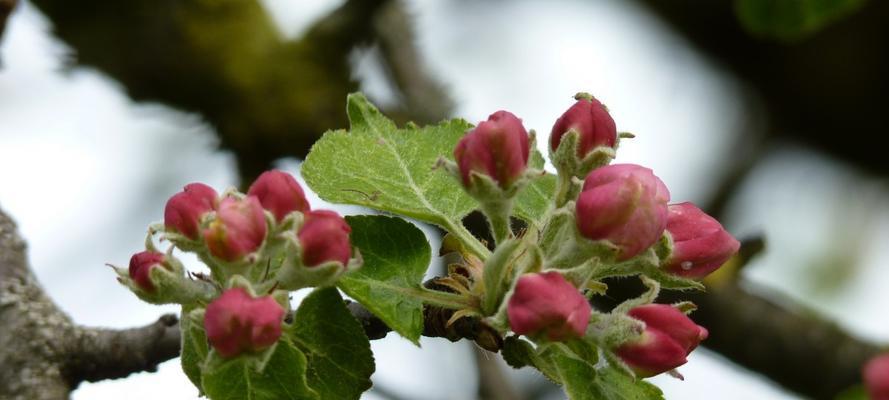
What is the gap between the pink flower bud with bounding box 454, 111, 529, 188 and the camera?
3.72ft

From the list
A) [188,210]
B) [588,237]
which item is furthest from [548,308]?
[188,210]

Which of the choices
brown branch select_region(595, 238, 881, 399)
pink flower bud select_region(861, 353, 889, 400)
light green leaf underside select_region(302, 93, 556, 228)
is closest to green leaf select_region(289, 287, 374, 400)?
light green leaf underside select_region(302, 93, 556, 228)

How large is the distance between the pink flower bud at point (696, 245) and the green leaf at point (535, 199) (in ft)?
0.64

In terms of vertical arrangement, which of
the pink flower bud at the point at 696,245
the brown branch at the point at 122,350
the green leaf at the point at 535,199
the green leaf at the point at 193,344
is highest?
the green leaf at the point at 535,199

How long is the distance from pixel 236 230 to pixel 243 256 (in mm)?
26

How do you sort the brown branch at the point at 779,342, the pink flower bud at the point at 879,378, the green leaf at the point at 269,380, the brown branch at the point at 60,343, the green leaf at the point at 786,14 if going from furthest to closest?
the green leaf at the point at 786,14 < the brown branch at the point at 779,342 < the brown branch at the point at 60,343 < the green leaf at the point at 269,380 < the pink flower bud at the point at 879,378

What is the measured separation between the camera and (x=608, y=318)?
1169mm

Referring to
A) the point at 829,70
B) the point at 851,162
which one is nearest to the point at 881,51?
the point at 829,70

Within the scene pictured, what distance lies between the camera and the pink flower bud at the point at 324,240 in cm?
106

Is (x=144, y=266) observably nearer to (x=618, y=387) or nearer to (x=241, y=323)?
(x=241, y=323)

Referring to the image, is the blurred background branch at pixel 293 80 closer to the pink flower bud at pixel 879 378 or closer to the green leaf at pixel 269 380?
the green leaf at pixel 269 380

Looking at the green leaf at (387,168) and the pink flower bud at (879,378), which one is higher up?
the green leaf at (387,168)

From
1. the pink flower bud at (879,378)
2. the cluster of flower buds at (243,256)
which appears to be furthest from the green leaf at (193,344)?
the pink flower bud at (879,378)

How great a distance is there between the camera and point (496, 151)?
1135 mm
